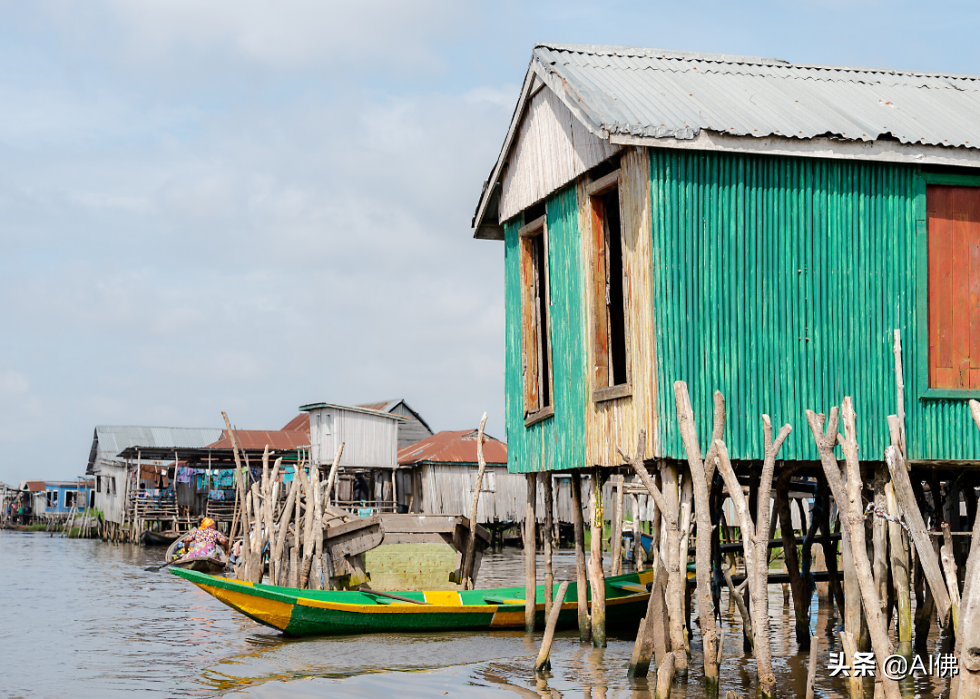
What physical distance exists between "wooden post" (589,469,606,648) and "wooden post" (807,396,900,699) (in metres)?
4.22

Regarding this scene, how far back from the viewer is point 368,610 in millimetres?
14305

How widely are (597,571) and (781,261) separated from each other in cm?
433

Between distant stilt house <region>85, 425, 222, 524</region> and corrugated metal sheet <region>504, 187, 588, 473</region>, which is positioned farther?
distant stilt house <region>85, 425, 222, 524</region>

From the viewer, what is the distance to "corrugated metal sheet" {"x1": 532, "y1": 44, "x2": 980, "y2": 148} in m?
10.4

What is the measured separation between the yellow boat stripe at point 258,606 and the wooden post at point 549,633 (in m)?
4.13

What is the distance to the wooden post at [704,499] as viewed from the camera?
30.2ft

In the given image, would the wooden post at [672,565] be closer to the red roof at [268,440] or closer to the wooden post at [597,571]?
the wooden post at [597,571]

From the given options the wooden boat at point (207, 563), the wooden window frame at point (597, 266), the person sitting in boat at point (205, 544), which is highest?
the wooden window frame at point (597, 266)

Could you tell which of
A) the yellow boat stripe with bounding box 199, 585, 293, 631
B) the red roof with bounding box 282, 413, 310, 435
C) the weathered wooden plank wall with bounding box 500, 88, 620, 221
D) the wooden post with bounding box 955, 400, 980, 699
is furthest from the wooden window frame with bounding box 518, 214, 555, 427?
the red roof with bounding box 282, 413, 310, 435

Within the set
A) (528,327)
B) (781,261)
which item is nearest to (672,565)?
(781,261)

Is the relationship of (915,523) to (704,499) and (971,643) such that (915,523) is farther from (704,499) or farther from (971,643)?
(704,499)

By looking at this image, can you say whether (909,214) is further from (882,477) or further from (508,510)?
(508,510)

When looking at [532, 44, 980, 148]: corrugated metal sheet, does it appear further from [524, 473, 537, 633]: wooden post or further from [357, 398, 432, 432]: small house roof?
[357, 398, 432, 432]: small house roof

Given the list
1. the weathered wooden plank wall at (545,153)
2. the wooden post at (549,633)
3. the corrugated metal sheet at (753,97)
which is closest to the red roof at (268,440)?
the weathered wooden plank wall at (545,153)
